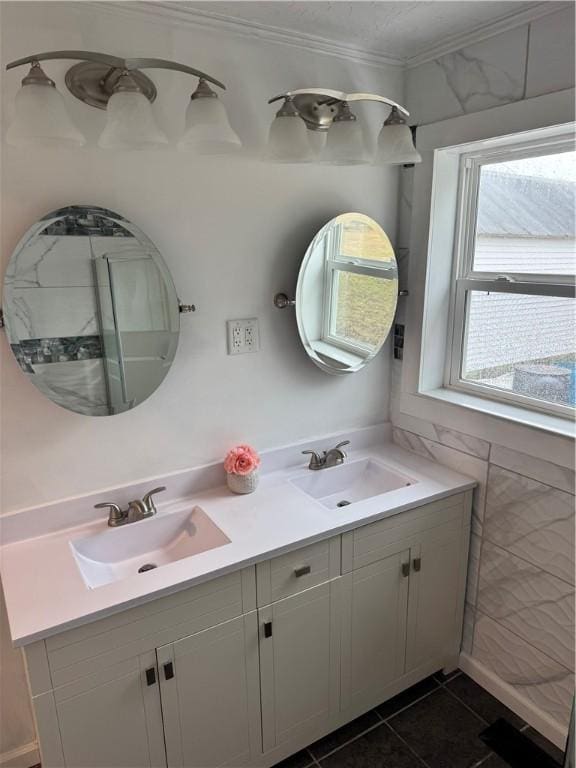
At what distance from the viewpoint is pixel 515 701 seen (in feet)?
6.12

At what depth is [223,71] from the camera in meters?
1.61

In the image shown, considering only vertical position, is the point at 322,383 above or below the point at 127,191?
below

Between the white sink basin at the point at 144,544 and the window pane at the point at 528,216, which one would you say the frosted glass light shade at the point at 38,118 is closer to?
the white sink basin at the point at 144,544

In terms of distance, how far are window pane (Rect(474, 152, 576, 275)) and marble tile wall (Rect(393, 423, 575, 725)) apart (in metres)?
0.64

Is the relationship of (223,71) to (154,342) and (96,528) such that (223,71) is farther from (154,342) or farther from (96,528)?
(96,528)

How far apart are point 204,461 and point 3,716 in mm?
988

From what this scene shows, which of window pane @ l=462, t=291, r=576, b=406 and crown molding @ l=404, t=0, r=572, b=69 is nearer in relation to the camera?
crown molding @ l=404, t=0, r=572, b=69

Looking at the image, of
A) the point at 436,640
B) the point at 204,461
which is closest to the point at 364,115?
the point at 204,461

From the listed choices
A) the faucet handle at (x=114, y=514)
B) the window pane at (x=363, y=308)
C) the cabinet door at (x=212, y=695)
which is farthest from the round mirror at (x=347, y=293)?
the cabinet door at (x=212, y=695)

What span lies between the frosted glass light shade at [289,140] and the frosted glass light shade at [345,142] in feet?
0.26

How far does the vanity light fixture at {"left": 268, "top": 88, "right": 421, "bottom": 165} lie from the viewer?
152 centimetres

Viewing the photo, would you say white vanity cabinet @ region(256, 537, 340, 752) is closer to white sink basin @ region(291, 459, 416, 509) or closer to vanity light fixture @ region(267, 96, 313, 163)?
white sink basin @ region(291, 459, 416, 509)

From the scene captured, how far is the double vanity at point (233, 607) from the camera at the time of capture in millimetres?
1286

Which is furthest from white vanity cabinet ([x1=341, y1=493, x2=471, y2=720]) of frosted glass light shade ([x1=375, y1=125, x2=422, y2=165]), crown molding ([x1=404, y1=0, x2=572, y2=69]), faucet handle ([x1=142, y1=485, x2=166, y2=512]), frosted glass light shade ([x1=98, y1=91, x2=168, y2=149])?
crown molding ([x1=404, y1=0, x2=572, y2=69])
